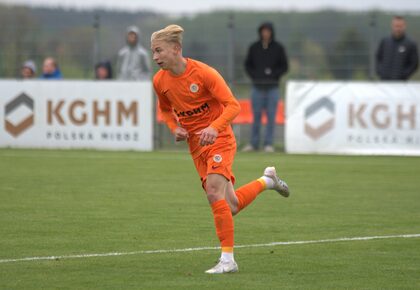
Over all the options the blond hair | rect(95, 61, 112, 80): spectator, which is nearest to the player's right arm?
the blond hair

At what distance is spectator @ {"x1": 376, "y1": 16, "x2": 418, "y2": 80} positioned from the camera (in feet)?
64.4

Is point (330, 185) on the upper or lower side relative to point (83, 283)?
lower

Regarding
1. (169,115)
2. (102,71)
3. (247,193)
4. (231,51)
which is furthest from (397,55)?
(169,115)

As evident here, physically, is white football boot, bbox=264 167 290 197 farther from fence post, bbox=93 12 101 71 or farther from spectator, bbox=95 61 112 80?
fence post, bbox=93 12 101 71

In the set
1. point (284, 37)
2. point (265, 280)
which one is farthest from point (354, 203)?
point (284, 37)

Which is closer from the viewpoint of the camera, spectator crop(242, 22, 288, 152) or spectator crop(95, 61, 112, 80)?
spectator crop(242, 22, 288, 152)

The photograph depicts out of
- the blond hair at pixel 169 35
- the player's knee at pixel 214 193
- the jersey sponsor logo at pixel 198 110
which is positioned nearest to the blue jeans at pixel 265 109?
the jersey sponsor logo at pixel 198 110

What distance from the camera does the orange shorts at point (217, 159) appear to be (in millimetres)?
8016

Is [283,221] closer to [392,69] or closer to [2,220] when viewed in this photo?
[2,220]

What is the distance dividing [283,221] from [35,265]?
11.3 feet

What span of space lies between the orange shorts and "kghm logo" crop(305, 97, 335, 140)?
1120 centimetres

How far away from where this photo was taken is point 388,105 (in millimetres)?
19062

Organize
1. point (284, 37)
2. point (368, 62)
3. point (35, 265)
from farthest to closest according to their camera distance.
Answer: point (284, 37), point (368, 62), point (35, 265)

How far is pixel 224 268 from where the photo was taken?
771cm
